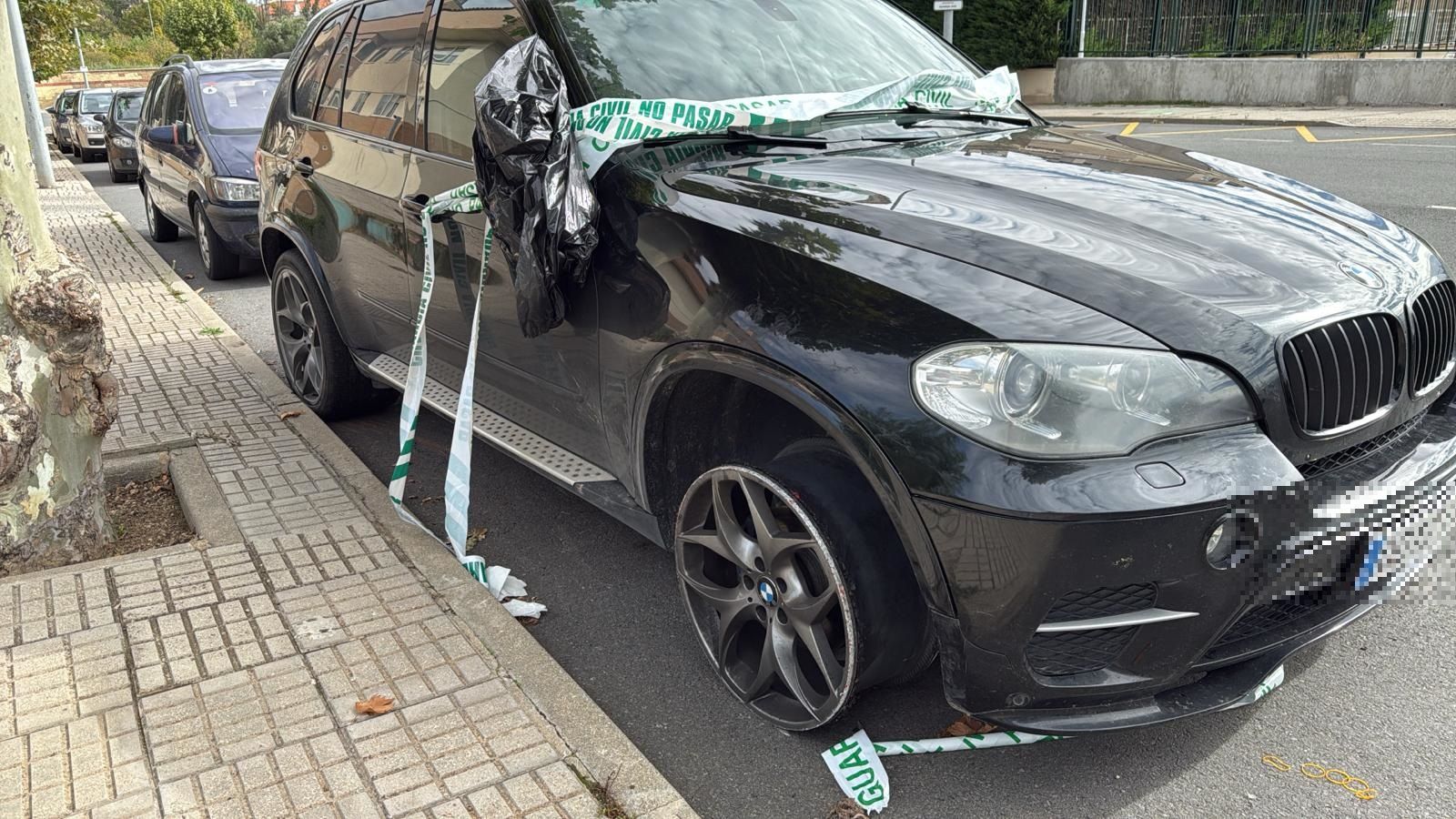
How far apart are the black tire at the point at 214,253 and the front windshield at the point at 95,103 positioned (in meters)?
19.4

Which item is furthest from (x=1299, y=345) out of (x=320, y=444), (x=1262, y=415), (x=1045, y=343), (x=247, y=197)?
(x=247, y=197)

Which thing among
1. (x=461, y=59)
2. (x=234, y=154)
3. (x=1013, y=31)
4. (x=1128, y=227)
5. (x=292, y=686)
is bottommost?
(x=292, y=686)

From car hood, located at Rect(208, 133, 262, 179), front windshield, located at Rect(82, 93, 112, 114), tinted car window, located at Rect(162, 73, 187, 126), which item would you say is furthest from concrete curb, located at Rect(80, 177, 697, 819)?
front windshield, located at Rect(82, 93, 112, 114)

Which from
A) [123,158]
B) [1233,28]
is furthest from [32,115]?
[1233,28]

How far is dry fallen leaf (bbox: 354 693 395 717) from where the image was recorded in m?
2.87

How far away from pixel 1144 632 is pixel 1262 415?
0.50m

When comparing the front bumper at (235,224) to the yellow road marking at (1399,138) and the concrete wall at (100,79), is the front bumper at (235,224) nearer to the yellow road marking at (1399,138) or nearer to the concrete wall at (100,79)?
the yellow road marking at (1399,138)

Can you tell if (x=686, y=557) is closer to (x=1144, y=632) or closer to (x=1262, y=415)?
(x=1144, y=632)

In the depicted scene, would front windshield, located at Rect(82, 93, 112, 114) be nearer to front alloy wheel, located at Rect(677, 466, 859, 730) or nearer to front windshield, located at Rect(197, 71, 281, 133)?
front windshield, located at Rect(197, 71, 281, 133)

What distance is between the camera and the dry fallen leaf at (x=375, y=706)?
9.41 ft

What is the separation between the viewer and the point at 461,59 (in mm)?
3785

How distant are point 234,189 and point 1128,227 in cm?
826

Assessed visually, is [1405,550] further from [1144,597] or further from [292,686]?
[292,686]

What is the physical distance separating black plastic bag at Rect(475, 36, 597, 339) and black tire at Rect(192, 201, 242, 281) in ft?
23.7
